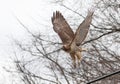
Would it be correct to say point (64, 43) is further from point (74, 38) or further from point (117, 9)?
point (117, 9)

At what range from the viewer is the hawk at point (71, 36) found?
2736 mm

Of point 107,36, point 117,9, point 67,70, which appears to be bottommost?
point 67,70

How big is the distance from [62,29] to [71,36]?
0.09 m

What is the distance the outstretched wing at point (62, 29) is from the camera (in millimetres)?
2793

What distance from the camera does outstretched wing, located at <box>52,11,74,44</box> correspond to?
2793 mm

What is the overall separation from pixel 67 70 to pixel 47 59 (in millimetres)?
658

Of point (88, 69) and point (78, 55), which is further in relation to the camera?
point (88, 69)

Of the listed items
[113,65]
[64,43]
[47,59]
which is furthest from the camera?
[47,59]

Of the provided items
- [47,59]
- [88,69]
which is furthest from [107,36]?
[47,59]

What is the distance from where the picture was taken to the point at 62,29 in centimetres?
285

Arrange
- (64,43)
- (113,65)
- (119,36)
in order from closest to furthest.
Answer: (64,43), (113,65), (119,36)

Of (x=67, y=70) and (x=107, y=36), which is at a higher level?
(x=107, y=36)

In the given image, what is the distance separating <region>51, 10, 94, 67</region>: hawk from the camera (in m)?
2.74

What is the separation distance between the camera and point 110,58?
30.0ft
